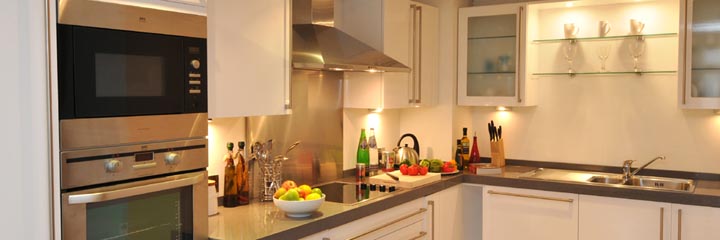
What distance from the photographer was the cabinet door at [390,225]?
9.54 ft

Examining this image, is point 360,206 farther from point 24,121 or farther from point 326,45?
point 24,121

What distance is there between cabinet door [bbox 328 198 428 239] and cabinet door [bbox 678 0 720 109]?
1.68 meters

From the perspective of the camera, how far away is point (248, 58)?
2648 millimetres

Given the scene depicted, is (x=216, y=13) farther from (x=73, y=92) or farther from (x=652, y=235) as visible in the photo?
(x=652, y=235)

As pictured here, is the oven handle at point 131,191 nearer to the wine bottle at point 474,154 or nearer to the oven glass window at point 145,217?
the oven glass window at point 145,217

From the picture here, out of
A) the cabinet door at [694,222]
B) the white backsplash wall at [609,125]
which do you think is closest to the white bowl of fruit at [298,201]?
the cabinet door at [694,222]

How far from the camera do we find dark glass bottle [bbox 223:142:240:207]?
9.55 ft

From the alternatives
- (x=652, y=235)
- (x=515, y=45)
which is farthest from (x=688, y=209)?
(x=515, y=45)

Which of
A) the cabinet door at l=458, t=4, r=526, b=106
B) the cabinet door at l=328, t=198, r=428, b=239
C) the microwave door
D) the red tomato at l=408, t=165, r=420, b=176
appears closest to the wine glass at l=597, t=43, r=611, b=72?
the cabinet door at l=458, t=4, r=526, b=106

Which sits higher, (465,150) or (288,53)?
(288,53)

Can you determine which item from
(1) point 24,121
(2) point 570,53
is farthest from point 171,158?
(2) point 570,53

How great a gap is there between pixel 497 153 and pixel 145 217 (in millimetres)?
2863

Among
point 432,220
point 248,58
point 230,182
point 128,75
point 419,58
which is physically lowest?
point 432,220

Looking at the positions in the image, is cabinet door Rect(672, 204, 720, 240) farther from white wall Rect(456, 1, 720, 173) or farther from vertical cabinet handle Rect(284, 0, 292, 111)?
vertical cabinet handle Rect(284, 0, 292, 111)
